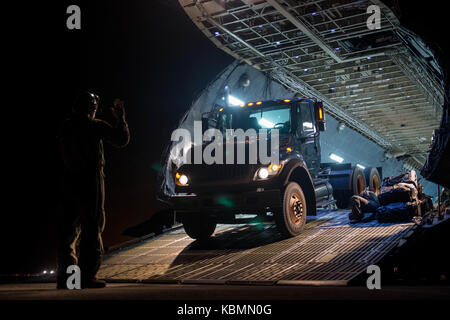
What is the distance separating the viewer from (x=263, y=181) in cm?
637

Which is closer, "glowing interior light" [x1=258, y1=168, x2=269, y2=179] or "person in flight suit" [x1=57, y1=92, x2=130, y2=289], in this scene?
"person in flight suit" [x1=57, y1=92, x2=130, y2=289]

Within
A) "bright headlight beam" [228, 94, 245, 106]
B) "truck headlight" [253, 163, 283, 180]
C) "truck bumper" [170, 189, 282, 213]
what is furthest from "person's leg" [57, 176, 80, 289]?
"bright headlight beam" [228, 94, 245, 106]

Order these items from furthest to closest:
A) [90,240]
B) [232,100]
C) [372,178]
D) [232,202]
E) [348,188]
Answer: [232,100], [372,178], [348,188], [232,202], [90,240]

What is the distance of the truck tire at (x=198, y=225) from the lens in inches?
283

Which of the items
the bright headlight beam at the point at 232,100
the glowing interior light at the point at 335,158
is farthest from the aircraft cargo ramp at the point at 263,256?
the glowing interior light at the point at 335,158

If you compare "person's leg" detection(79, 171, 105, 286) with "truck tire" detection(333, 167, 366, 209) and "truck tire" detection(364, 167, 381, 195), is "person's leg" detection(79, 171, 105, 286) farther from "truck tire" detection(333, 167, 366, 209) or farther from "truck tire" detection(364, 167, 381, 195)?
"truck tire" detection(364, 167, 381, 195)

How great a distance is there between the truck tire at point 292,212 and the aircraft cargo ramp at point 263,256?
18 cm

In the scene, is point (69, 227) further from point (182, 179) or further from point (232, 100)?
point (232, 100)

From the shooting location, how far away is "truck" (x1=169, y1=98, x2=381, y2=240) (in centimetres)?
639

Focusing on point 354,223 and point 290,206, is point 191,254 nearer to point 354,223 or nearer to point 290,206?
point 290,206

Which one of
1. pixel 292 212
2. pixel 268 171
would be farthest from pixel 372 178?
pixel 268 171

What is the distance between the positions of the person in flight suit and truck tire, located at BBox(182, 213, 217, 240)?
323 cm

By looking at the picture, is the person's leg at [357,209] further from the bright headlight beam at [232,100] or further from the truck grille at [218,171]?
the bright headlight beam at [232,100]

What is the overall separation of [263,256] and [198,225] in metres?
1.99
